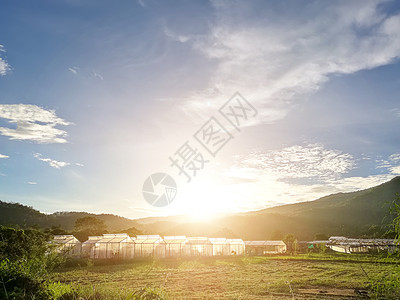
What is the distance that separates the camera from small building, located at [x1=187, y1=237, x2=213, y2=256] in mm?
47000

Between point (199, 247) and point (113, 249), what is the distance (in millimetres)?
13421

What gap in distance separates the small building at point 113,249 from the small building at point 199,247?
9046 mm

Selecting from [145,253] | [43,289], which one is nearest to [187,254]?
[145,253]

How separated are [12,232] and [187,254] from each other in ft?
84.9

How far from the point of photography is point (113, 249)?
138ft

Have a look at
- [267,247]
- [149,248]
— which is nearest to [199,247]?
[149,248]

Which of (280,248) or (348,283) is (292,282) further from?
(280,248)

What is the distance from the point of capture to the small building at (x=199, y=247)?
47.0m

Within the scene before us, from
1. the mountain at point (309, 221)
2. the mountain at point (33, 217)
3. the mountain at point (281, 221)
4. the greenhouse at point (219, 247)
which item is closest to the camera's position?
the greenhouse at point (219, 247)

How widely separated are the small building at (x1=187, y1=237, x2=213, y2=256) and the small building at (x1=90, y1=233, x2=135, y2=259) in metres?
9.05

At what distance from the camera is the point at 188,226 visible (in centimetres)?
13338

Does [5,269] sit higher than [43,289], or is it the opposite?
[5,269]

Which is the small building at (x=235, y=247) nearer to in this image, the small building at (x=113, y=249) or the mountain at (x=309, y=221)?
the small building at (x=113, y=249)

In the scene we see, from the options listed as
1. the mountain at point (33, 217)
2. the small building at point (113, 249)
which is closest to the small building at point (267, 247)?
the small building at point (113, 249)
